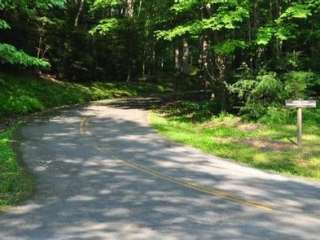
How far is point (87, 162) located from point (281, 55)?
48.4ft

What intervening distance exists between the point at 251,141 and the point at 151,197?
9.16 metres

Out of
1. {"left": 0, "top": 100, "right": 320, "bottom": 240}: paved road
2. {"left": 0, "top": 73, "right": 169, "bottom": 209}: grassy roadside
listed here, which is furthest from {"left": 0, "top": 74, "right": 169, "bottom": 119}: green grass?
{"left": 0, "top": 100, "right": 320, "bottom": 240}: paved road

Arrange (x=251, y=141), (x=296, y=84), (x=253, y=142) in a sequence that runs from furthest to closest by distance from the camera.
Answer: (x=296, y=84) < (x=251, y=141) < (x=253, y=142)

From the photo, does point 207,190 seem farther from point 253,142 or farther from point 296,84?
point 296,84

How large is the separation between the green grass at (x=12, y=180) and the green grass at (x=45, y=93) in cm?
1330

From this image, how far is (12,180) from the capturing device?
1341 cm

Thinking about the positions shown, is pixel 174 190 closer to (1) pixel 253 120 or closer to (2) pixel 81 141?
(2) pixel 81 141

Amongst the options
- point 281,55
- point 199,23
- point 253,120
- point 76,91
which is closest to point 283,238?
point 253,120

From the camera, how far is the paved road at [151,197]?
9430 millimetres

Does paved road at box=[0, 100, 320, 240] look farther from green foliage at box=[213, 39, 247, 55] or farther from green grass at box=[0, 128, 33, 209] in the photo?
green foliage at box=[213, 39, 247, 55]

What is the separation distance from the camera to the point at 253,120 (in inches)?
965

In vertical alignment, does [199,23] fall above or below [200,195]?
above

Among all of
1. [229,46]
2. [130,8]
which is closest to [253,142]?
[229,46]

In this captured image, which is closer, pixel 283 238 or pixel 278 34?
pixel 283 238
